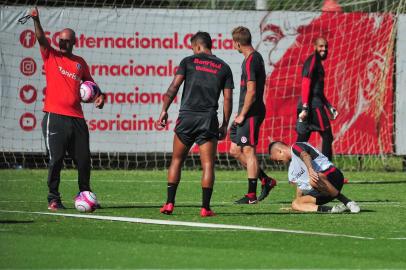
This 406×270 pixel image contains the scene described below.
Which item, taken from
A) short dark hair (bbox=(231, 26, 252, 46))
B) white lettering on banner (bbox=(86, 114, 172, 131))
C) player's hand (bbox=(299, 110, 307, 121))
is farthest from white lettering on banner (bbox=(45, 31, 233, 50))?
short dark hair (bbox=(231, 26, 252, 46))

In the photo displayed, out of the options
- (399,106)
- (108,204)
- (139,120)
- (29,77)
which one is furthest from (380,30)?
(108,204)

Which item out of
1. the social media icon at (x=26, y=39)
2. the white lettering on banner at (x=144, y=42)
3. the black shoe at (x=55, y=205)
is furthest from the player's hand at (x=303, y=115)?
the social media icon at (x=26, y=39)

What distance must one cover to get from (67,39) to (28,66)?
8.82 meters

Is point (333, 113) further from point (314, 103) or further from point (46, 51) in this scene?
point (46, 51)

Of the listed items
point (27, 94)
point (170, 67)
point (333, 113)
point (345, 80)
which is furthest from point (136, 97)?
point (333, 113)

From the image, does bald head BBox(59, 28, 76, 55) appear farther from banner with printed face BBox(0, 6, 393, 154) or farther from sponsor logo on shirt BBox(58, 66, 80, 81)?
banner with printed face BBox(0, 6, 393, 154)

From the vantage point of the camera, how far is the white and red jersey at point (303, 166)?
537 inches

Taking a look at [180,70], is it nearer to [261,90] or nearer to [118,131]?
[261,90]

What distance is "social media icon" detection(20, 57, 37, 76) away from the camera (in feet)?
71.6

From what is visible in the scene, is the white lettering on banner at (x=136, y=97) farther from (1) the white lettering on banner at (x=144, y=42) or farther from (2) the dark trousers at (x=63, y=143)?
(2) the dark trousers at (x=63, y=143)

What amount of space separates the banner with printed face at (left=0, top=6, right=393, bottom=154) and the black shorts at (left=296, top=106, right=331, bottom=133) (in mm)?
5429

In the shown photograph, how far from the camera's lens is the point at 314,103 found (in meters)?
17.2

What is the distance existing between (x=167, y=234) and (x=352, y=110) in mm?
12948

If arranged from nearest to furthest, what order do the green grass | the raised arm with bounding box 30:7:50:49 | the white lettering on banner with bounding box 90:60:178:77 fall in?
1. the green grass
2. the raised arm with bounding box 30:7:50:49
3. the white lettering on banner with bounding box 90:60:178:77
